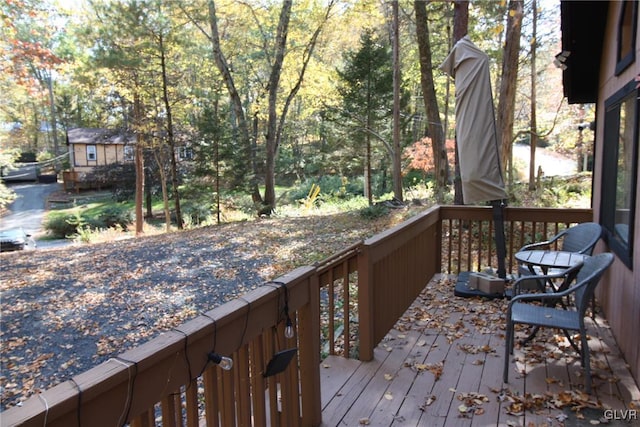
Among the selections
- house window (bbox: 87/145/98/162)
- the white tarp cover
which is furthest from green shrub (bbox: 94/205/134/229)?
the white tarp cover

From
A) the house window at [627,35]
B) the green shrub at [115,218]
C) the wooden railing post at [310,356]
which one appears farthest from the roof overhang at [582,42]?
the green shrub at [115,218]

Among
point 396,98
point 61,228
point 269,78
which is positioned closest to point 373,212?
point 396,98

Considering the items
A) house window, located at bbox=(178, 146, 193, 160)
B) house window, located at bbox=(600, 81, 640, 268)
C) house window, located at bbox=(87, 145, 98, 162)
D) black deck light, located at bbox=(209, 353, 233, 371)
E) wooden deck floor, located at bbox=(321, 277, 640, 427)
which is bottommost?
wooden deck floor, located at bbox=(321, 277, 640, 427)

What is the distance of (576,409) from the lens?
8.13 ft

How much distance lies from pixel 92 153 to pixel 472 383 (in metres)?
32.3

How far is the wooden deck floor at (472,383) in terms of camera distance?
8.02 feet

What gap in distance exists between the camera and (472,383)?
2.84 metres

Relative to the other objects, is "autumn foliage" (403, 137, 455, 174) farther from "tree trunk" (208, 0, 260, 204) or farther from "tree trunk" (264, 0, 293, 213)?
"tree trunk" (208, 0, 260, 204)

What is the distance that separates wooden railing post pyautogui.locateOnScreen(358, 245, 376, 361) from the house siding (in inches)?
65.6

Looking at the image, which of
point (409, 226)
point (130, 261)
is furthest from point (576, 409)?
point (130, 261)

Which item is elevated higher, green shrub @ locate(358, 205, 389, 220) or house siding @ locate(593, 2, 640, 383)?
house siding @ locate(593, 2, 640, 383)

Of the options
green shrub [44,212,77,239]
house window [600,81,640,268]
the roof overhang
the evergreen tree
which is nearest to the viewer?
house window [600,81,640,268]

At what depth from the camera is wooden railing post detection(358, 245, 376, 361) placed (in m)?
2.97

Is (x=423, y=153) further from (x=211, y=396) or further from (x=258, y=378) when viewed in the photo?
(x=211, y=396)
